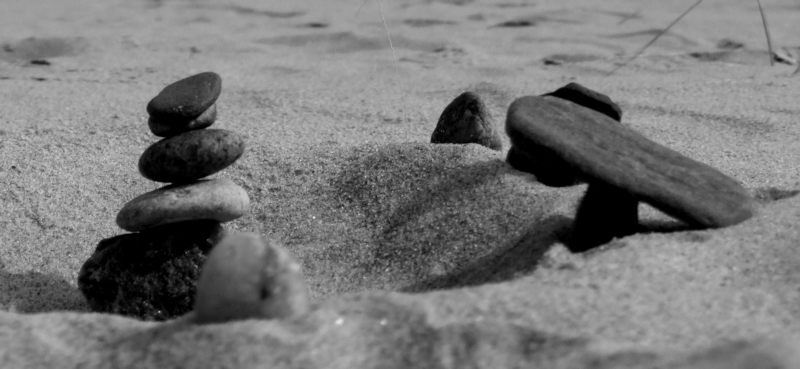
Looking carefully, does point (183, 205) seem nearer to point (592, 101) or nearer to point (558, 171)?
point (558, 171)

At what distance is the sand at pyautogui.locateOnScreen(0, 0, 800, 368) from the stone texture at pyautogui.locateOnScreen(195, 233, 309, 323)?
0.04 metres

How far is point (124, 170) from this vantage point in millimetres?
2838

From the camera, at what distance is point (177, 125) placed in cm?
207

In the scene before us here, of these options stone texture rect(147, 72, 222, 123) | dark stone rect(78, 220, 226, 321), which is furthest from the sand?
stone texture rect(147, 72, 222, 123)

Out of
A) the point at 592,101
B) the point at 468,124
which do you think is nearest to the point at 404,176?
the point at 468,124

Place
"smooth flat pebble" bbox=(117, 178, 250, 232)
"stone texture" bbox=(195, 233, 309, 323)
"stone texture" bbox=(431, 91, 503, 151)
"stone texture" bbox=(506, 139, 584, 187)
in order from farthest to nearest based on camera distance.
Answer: "stone texture" bbox=(431, 91, 503, 151) < "stone texture" bbox=(506, 139, 584, 187) < "smooth flat pebble" bbox=(117, 178, 250, 232) < "stone texture" bbox=(195, 233, 309, 323)

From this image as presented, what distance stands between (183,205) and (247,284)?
0.68 m

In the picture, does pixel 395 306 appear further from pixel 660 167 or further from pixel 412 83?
pixel 412 83

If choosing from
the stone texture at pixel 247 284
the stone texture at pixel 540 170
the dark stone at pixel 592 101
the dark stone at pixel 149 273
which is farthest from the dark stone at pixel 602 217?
the dark stone at pixel 149 273

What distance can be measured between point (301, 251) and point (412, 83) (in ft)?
7.24

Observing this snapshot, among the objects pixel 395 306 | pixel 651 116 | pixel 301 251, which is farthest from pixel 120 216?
pixel 651 116

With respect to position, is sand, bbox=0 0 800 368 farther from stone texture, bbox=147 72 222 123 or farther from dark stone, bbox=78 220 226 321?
stone texture, bbox=147 72 222 123

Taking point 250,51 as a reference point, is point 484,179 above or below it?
above

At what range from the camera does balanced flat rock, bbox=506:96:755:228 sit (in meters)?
1.79
